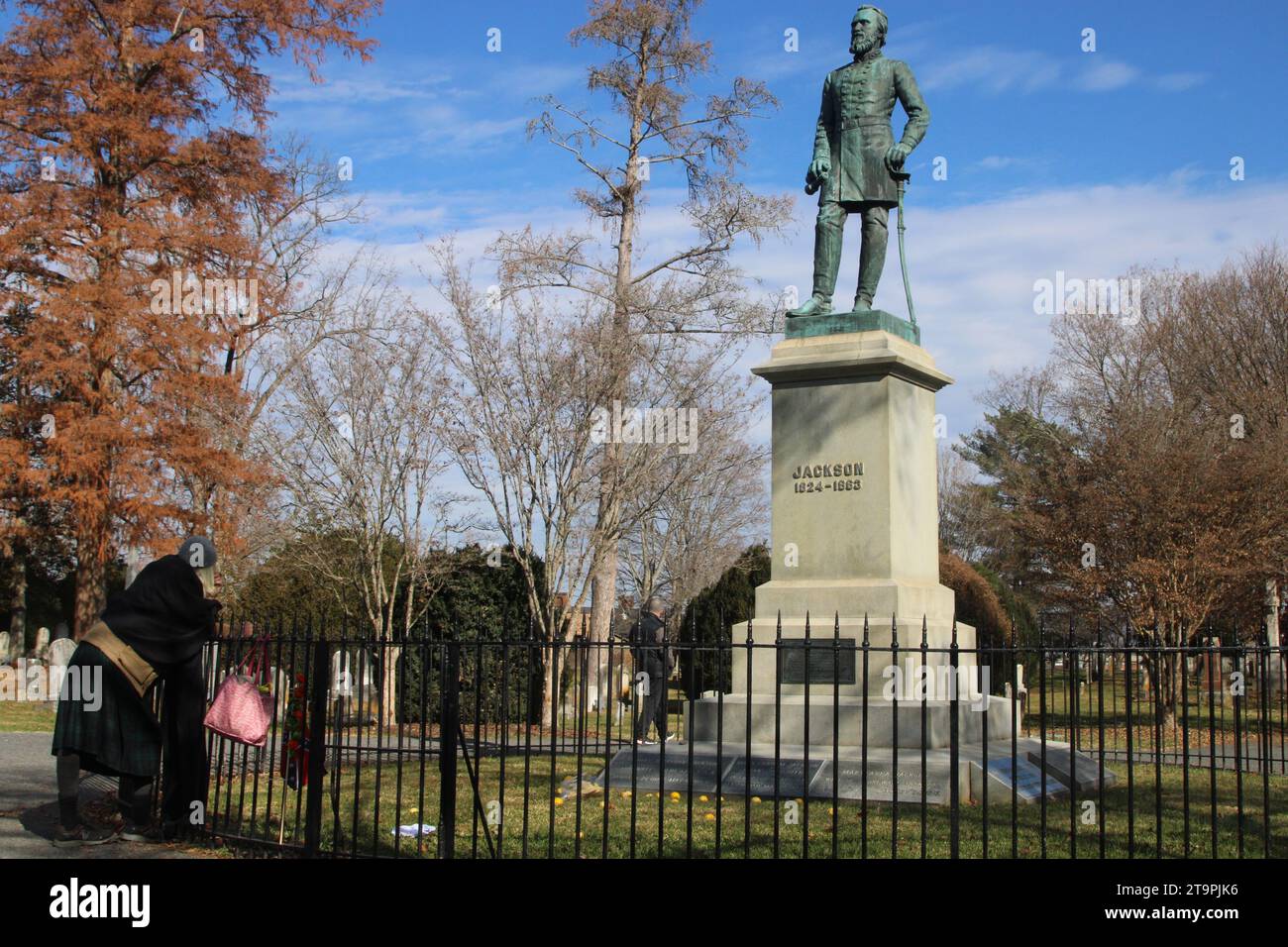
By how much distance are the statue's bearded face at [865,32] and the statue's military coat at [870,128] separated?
132mm

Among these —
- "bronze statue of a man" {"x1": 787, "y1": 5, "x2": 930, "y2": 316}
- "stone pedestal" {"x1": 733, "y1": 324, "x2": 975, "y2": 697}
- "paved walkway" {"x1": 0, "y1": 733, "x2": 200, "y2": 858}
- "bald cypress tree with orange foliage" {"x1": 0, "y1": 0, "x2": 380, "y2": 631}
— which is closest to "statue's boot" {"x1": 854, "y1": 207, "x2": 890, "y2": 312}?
"bronze statue of a man" {"x1": 787, "y1": 5, "x2": 930, "y2": 316}

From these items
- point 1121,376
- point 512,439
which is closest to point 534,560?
point 512,439

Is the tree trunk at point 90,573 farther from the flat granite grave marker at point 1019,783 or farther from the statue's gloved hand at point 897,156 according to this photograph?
the flat granite grave marker at point 1019,783

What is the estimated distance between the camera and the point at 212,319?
24719 mm

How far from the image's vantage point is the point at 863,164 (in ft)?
40.0

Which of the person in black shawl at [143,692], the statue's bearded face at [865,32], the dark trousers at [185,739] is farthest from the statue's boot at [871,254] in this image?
the dark trousers at [185,739]

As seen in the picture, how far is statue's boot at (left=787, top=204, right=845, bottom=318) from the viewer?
12172mm

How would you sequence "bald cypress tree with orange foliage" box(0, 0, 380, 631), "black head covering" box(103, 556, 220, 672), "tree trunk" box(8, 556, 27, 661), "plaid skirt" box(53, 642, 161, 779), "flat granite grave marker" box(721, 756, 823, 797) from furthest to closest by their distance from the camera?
1. "tree trunk" box(8, 556, 27, 661)
2. "bald cypress tree with orange foliage" box(0, 0, 380, 631)
3. "flat granite grave marker" box(721, 756, 823, 797)
4. "black head covering" box(103, 556, 220, 672)
5. "plaid skirt" box(53, 642, 161, 779)

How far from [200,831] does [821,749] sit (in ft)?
15.4

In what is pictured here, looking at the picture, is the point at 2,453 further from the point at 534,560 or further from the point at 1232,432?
the point at 1232,432

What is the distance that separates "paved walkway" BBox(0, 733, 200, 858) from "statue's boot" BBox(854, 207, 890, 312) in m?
7.52

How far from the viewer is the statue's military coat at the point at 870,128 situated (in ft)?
39.8

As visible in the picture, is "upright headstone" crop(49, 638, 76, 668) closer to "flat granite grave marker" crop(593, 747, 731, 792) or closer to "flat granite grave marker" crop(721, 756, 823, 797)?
"flat granite grave marker" crop(593, 747, 731, 792)

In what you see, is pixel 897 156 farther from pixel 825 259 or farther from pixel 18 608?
pixel 18 608
